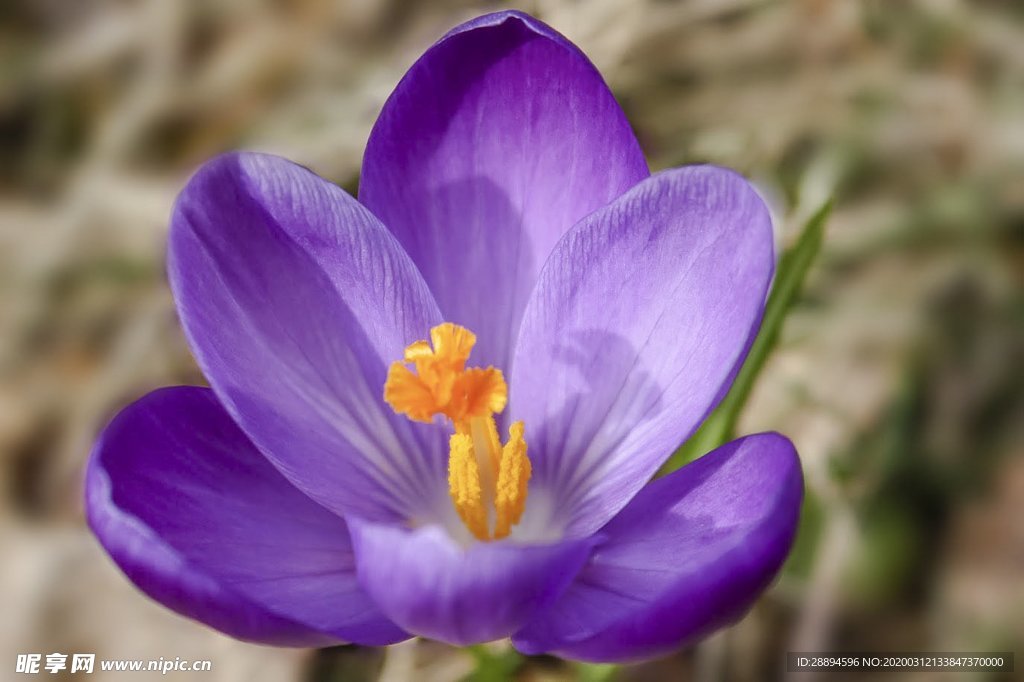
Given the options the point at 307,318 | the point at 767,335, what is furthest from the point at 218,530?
the point at 767,335

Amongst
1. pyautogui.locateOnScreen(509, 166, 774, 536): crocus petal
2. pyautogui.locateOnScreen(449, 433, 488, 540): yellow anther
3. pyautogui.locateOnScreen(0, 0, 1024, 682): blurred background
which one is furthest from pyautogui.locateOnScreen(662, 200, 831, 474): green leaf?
pyautogui.locateOnScreen(0, 0, 1024, 682): blurred background

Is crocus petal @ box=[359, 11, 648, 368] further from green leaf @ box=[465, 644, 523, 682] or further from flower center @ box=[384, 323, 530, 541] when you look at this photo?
green leaf @ box=[465, 644, 523, 682]

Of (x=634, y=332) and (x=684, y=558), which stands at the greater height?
(x=634, y=332)

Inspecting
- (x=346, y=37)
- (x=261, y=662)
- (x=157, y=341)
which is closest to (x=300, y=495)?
(x=261, y=662)

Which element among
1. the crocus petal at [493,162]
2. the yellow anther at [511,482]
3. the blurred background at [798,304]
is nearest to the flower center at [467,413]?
the yellow anther at [511,482]

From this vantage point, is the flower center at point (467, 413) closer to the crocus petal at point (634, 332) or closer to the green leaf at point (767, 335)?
the crocus petal at point (634, 332)

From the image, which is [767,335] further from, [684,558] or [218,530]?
[218,530]

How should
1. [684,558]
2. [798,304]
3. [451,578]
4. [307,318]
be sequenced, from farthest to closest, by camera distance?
[798,304]
[307,318]
[684,558]
[451,578]
